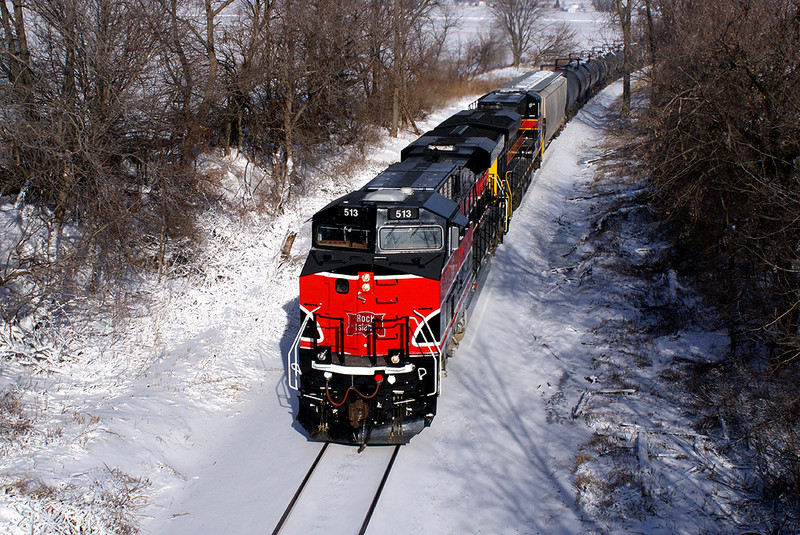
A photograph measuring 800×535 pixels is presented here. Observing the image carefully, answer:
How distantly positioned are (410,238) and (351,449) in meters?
3.71

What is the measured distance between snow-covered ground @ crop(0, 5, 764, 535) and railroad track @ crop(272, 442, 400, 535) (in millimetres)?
78

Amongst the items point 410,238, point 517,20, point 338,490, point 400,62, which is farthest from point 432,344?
point 517,20

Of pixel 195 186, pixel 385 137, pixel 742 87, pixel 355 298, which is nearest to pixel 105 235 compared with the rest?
pixel 195 186

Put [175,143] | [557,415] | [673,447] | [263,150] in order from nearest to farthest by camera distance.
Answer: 1. [673,447]
2. [557,415]
3. [175,143]
4. [263,150]

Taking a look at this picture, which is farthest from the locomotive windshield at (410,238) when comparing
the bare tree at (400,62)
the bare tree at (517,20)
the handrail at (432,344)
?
the bare tree at (517,20)

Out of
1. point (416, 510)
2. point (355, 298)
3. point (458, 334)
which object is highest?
point (355, 298)

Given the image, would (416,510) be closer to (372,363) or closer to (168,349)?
(372,363)

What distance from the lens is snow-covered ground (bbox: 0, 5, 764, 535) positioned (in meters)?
9.16

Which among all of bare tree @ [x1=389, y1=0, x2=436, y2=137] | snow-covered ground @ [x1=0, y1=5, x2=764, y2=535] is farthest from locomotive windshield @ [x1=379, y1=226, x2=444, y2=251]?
bare tree @ [x1=389, y1=0, x2=436, y2=137]

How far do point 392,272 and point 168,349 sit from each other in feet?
21.4

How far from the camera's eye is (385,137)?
33.2m

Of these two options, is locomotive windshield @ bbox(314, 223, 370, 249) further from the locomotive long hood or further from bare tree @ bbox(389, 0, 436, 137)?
bare tree @ bbox(389, 0, 436, 137)

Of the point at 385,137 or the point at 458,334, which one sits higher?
the point at 385,137

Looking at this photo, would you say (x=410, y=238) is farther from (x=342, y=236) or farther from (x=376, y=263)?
(x=342, y=236)
